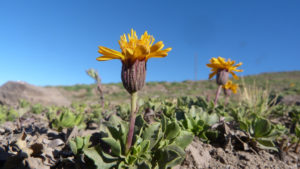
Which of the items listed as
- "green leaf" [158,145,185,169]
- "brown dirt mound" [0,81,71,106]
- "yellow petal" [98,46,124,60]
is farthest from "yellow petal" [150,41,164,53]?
"brown dirt mound" [0,81,71,106]

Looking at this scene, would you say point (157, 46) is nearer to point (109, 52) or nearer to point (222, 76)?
point (109, 52)

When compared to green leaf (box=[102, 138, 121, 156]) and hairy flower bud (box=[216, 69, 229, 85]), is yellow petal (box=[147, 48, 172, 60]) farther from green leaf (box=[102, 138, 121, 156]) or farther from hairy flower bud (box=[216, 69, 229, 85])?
hairy flower bud (box=[216, 69, 229, 85])

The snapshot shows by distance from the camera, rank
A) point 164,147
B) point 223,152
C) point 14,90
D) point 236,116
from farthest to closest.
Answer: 1. point 14,90
2. point 236,116
3. point 223,152
4. point 164,147

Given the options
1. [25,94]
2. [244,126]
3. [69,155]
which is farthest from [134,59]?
[25,94]

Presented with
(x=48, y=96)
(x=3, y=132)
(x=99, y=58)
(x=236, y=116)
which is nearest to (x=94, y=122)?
(x=3, y=132)

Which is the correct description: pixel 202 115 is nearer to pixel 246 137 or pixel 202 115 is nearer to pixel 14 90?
pixel 246 137

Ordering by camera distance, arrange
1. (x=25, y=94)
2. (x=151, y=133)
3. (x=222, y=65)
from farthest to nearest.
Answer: (x=25, y=94), (x=222, y=65), (x=151, y=133)
